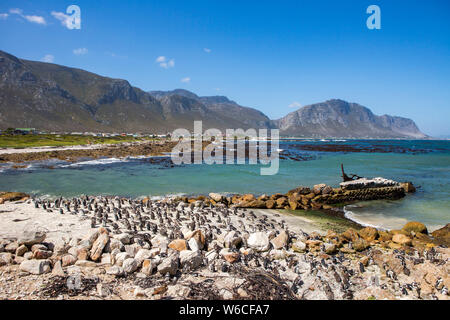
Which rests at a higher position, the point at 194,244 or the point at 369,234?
the point at 194,244

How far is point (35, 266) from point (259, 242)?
6.67 metres

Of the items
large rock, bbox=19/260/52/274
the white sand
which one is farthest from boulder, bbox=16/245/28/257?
the white sand

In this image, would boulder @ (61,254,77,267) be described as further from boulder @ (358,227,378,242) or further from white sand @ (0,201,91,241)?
boulder @ (358,227,378,242)

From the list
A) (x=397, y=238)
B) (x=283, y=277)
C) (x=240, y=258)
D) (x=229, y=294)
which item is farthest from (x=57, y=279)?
(x=397, y=238)

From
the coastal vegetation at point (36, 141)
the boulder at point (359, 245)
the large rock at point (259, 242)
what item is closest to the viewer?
the large rock at point (259, 242)

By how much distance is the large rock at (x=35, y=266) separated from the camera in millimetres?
6559

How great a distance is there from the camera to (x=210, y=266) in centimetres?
Answer: 725

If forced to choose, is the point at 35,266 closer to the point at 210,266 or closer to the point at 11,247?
the point at 11,247

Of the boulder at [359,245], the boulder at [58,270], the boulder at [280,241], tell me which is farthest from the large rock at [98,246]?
the boulder at [359,245]

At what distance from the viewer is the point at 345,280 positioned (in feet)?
22.4

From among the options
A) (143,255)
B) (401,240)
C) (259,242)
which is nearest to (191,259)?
(143,255)

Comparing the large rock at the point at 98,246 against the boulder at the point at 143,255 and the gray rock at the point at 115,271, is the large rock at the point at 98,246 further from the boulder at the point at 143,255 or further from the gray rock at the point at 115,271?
the boulder at the point at 143,255

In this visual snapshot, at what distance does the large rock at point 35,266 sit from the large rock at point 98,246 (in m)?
1.09
